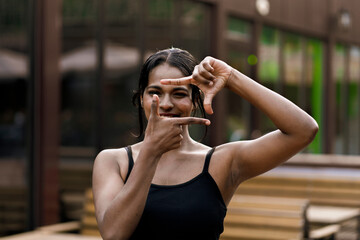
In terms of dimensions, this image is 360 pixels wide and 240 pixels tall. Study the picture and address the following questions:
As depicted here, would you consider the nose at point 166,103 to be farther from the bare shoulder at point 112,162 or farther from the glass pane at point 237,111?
the glass pane at point 237,111

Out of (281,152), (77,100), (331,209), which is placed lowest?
(331,209)

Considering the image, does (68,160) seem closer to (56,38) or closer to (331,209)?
(56,38)

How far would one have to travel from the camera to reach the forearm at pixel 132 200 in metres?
2.32

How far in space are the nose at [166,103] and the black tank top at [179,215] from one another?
10.5 inches

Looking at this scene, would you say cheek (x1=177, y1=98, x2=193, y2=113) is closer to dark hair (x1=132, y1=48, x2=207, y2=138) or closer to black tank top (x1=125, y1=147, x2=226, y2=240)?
dark hair (x1=132, y1=48, x2=207, y2=138)

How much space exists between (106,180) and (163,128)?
33cm

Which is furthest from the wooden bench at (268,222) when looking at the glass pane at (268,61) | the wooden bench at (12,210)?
the glass pane at (268,61)

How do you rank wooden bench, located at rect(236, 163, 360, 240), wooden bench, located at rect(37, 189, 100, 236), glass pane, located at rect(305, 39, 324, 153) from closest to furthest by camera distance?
wooden bench, located at rect(37, 189, 100, 236) < wooden bench, located at rect(236, 163, 360, 240) < glass pane, located at rect(305, 39, 324, 153)

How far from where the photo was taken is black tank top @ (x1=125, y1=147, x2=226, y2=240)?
2.42m

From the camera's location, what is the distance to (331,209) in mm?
9297

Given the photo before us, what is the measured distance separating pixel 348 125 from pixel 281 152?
1923 cm

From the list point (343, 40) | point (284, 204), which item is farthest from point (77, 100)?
point (343, 40)

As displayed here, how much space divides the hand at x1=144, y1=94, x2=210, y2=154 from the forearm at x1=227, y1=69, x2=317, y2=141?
0.26m

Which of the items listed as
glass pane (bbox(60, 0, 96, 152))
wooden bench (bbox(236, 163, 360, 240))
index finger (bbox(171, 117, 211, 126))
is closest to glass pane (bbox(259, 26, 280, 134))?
wooden bench (bbox(236, 163, 360, 240))
